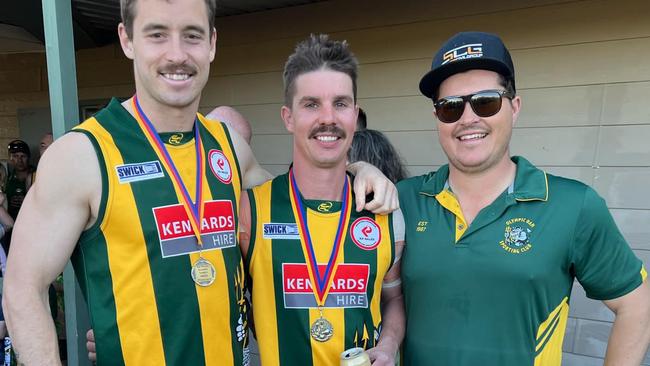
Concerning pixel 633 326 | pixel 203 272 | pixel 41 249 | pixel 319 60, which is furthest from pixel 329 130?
pixel 633 326

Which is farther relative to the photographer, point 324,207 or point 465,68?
point 324,207

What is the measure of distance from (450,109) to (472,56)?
0.21 metres

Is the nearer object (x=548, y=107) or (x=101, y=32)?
(x=548, y=107)

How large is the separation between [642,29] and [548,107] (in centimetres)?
76

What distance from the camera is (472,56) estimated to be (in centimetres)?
158

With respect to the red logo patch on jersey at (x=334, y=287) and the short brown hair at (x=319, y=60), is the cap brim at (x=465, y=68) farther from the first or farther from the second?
the red logo patch on jersey at (x=334, y=287)

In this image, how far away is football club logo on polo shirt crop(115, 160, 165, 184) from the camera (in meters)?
1.43

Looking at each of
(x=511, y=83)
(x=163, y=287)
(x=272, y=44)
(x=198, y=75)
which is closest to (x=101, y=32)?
(x=272, y=44)

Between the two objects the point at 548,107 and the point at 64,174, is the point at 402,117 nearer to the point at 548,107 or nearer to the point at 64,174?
the point at 548,107

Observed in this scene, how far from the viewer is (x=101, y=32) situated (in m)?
5.13

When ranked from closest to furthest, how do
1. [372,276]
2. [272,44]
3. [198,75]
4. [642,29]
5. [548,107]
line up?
1. [198,75]
2. [372,276]
3. [642,29]
4. [548,107]
5. [272,44]

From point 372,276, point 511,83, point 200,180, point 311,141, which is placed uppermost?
point 511,83

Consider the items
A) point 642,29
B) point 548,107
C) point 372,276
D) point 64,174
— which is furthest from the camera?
point 548,107

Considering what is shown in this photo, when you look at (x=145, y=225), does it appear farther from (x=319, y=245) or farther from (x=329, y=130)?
(x=329, y=130)
